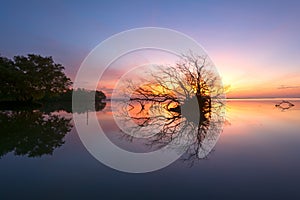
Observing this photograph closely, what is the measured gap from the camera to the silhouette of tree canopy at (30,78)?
128ft

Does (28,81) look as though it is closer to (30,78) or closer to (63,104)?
(30,78)

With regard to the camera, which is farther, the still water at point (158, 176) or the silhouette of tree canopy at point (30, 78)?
the silhouette of tree canopy at point (30, 78)

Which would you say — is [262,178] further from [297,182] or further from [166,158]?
[166,158]

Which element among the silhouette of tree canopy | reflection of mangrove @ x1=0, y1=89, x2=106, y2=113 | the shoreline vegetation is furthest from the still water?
the silhouette of tree canopy

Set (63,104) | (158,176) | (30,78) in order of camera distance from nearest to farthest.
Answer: (158,176) → (30,78) → (63,104)

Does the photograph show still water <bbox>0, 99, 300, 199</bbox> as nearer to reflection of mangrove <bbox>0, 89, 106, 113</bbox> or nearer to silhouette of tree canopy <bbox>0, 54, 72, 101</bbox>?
reflection of mangrove <bbox>0, 89, 106, 113</bbox>

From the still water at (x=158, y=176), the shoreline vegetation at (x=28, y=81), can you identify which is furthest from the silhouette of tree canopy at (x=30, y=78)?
the still water at (x=158, y=176)

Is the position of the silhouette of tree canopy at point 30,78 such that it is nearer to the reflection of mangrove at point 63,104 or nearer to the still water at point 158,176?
the reflection of mangrove at point 63,104

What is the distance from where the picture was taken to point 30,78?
4056 cm

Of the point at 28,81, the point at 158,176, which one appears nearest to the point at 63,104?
the point at 28,81

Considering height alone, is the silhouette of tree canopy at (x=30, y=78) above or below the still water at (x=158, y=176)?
above

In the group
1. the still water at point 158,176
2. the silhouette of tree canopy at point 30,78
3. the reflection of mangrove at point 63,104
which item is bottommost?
the still water at point 158,176

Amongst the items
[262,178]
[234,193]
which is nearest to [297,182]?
[262,178]

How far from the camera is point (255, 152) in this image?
26.8 ft
